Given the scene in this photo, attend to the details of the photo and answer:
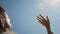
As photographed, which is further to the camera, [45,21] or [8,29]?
[45,21]

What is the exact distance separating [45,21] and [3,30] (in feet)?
1.59

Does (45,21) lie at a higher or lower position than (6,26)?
higher

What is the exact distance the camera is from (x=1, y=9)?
1.49ft

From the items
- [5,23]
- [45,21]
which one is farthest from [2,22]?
[45,21]

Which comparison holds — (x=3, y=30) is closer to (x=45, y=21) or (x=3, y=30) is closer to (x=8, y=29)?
(x=8, y=29)

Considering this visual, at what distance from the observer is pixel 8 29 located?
44cm

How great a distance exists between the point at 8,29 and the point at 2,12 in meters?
0.09

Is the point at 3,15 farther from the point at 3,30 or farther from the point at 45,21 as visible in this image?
A: the point at 45,21

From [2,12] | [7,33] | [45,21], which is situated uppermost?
[45,21]

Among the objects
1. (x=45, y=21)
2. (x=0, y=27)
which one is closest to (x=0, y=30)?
(x=0, y=27)

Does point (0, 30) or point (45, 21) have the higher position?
point (45, 21)

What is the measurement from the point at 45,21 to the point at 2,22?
0.48 meters

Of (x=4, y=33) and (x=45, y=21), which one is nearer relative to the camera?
(x=4, y=33)

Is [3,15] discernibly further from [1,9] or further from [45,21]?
[45,21]
